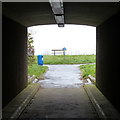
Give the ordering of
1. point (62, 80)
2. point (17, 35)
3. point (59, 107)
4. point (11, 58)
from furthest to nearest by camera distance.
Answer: point (62, 80), point (17, 35), point (11, 58), point (59, 107)

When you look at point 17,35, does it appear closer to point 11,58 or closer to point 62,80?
point 11,58

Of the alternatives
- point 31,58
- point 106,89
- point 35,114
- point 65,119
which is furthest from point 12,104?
point 31,58

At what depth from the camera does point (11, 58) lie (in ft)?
26.5

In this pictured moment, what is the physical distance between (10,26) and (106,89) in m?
4.14

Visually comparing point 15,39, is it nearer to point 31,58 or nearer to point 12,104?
point 12,104

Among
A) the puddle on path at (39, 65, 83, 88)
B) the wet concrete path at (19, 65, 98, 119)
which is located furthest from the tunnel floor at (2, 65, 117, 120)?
the puddle on path at (39, 65, 83, 88)

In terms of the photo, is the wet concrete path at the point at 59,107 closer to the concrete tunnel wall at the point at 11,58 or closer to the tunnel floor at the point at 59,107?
the tunnel floor at the point at 59,107

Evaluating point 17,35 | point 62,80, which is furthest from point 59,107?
point 62,80

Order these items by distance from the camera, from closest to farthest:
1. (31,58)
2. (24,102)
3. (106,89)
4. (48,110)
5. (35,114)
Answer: (35,114), (48,110), (24,102), (106,89), (31,58)

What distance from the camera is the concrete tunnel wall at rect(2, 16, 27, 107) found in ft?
23.2

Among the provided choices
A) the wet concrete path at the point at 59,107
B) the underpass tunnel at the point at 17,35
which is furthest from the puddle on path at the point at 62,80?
the underpass tunnel at the point at 17,35

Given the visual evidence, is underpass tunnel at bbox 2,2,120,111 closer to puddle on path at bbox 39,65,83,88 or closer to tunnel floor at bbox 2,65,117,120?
tunnel floor at bbox 2,65,117,120

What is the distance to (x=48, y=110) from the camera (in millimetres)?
7230

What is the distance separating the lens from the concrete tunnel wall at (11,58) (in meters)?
7.07
